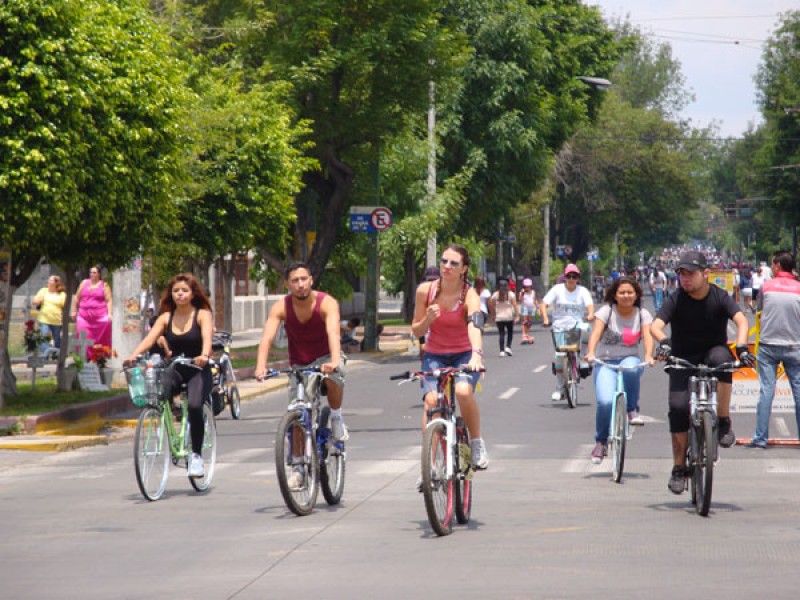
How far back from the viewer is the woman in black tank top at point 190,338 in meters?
12.3

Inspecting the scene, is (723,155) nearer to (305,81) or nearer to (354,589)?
(305,81)

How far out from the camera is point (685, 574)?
27.7 ft

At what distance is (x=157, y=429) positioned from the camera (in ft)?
39.4

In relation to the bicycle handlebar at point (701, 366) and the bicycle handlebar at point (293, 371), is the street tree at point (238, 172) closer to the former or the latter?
the bicycle handlebar at point (293, 371)

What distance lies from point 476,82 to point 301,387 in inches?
1431

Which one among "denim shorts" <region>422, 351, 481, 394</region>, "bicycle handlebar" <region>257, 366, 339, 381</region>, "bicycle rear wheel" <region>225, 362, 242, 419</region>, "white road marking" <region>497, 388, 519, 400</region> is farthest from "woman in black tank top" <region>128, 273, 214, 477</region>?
"white road marking" <region>497, 388, 519, 400</region>

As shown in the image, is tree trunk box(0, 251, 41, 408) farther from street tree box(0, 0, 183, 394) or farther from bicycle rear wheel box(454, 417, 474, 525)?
bicycle rear wheel box(454, 417, 474, 525)

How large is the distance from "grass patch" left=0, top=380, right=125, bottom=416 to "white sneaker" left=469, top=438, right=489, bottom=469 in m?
8.76

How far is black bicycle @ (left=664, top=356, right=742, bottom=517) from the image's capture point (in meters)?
10.6

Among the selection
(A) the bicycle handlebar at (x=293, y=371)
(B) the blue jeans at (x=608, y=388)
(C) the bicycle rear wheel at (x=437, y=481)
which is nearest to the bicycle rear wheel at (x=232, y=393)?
(B) the blue jeans at (x=608, y=388)

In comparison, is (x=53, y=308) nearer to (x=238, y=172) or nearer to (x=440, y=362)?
(x=238, y=172)

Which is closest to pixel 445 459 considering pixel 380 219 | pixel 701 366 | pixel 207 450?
pixel 701 366

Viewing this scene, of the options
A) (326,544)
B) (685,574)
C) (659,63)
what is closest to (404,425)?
(326,544)

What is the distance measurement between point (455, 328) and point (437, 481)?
131 cm
